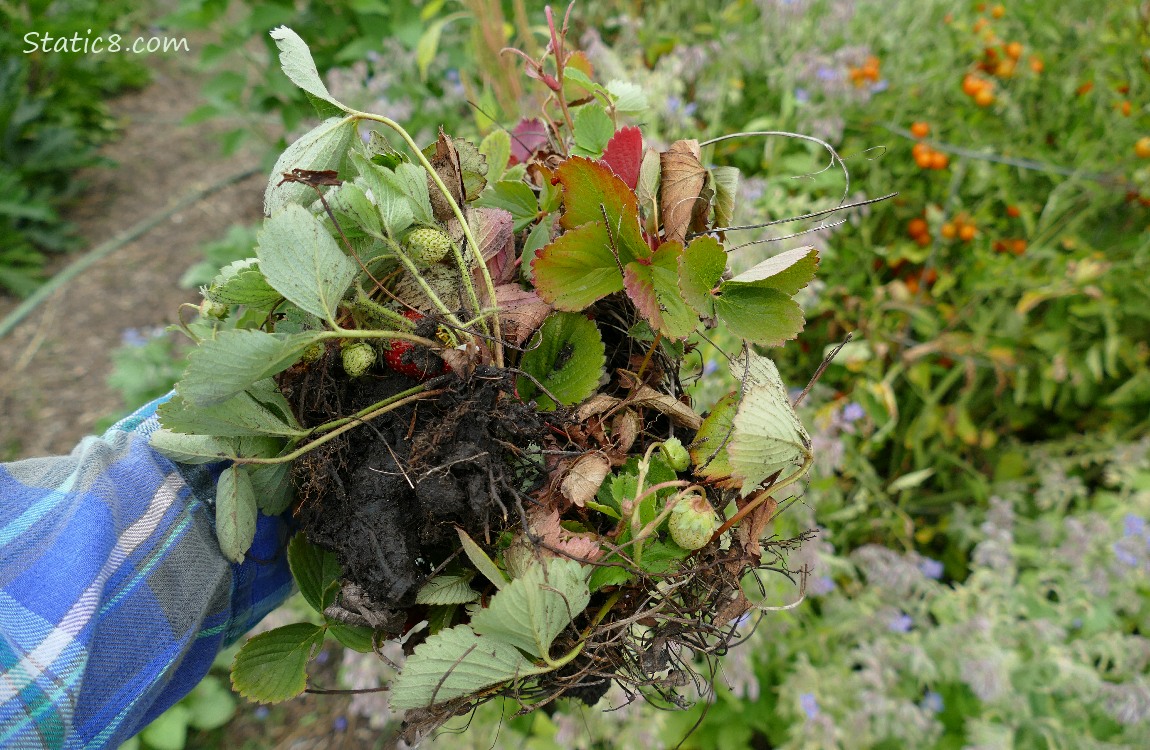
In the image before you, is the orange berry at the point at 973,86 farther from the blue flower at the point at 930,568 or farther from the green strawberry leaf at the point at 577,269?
the green strawberry leaf at the point at 577,269

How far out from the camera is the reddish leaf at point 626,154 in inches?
24.3

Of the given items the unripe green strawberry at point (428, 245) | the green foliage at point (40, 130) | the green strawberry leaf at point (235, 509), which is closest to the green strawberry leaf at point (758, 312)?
the unripe green strawberry at point (428, 245)

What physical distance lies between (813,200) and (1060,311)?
0.75m

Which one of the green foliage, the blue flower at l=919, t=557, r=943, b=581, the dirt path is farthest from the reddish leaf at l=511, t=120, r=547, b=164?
the green foliage

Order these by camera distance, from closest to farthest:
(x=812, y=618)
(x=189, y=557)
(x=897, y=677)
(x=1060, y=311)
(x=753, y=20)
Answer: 1. (x=189, y=557)
2. (x=897, y=677)
3. (x=812, y=618)
4. (x=1060, y=311)
5. (x=753, y=20)

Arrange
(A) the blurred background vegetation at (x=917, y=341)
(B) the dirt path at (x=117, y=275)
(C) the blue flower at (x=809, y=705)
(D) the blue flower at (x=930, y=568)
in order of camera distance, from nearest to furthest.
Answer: (C) the blue flower at (x=809, y=705) → (A) the blurred background vegetation at (x=917, y=341) → (D) the blue flower at (x=930, y=568) → (B) the dirt path at (x=117, y=275)

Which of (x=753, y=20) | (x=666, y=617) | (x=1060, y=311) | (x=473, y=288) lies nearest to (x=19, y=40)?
(x=753, y=20)

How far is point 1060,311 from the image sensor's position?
1979 millimetres

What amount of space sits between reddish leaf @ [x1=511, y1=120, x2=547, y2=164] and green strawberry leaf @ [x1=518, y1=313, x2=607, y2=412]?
0.26 meters

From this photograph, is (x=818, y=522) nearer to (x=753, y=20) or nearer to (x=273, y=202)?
(x=273, y=202)

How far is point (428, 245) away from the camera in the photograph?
0.58 m

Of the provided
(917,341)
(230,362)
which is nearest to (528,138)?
(230,362)

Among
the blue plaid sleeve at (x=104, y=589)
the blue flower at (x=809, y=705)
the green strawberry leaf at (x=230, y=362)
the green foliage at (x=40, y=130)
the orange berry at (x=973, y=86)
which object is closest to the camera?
the green strawberry leaf at (x=230, y=362)

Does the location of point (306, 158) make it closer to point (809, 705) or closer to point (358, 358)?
point (358, 358)
